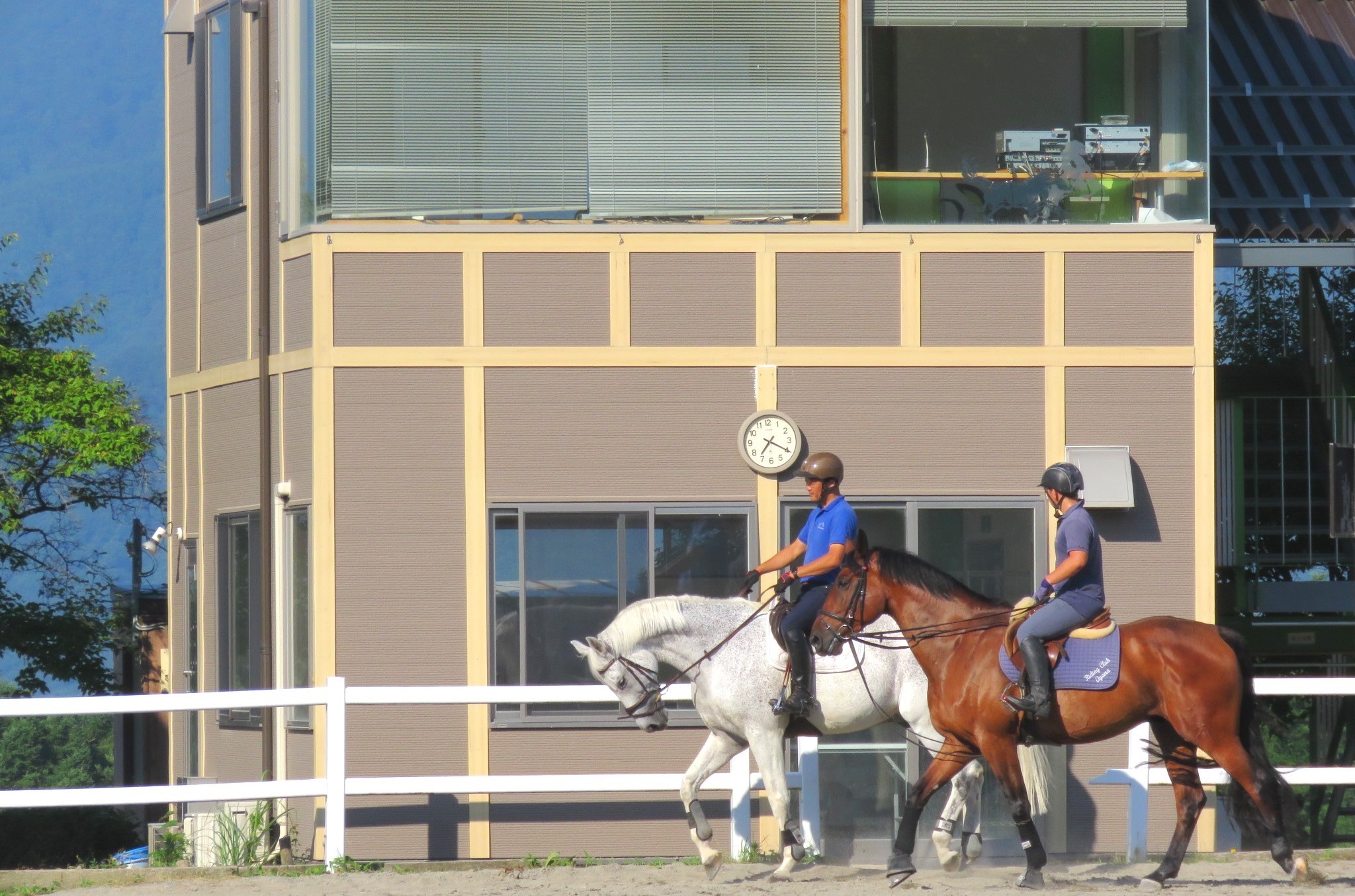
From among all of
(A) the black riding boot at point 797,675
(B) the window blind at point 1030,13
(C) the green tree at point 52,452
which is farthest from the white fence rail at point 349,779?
(C) the green tree at point 52,452

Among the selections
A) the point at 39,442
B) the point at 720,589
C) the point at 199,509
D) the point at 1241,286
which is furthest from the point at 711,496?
the point at 39,442

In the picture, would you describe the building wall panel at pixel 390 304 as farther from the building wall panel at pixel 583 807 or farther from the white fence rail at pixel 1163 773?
the white fence rail at pixel 1163 773

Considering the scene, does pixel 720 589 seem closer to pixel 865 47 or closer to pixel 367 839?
pixel 367 839

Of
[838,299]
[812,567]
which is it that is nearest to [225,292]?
[838,299]

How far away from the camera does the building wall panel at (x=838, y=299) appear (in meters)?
12.8

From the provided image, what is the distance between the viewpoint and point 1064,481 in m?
9.91

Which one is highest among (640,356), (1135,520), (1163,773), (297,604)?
(640,356)

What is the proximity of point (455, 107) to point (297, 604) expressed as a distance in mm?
3612

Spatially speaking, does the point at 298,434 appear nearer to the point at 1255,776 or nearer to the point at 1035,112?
the point at 1035,112

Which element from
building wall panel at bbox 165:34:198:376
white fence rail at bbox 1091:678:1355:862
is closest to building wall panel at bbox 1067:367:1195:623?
white fence rail at bbox 1091:678:1355:862

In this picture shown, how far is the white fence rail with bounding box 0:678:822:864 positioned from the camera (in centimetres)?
1132

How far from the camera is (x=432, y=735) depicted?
12445mm

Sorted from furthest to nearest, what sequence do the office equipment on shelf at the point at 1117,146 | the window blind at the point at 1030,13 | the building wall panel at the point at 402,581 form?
the office equipment on shelf at the point at 1117,146 → the window blind at the point at 1030,13 → the building wall panel at the point at 402,581

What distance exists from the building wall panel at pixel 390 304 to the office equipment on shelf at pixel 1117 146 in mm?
4675
